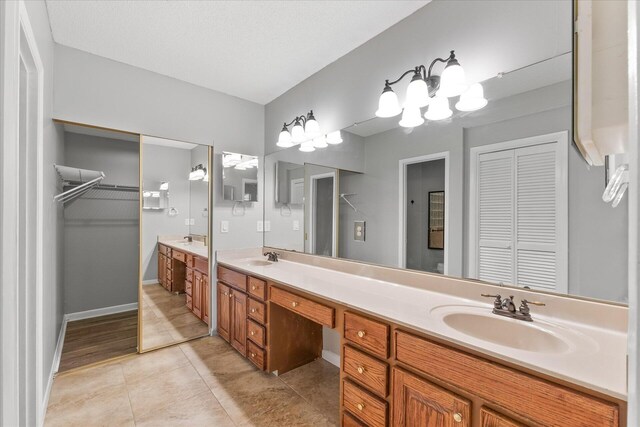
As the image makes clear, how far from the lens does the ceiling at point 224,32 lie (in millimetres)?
1843

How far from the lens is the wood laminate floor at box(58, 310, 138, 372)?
98.1 inches

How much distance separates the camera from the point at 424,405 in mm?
Result: 1191

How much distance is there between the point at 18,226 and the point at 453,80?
2054mm

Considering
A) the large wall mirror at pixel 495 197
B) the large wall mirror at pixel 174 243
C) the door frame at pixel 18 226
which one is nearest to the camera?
the door frame at pixel 18 226

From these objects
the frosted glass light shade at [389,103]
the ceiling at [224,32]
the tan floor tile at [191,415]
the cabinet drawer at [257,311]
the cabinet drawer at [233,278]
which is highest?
the ceiling at [224,32]

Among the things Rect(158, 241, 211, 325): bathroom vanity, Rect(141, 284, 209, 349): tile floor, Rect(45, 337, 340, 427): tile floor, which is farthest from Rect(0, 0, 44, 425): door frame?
Rect(158, 241, 211, 325): bathroom vanity

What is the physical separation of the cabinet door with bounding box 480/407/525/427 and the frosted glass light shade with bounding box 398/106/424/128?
1489 mm

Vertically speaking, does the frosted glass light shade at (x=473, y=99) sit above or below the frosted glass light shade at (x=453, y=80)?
below

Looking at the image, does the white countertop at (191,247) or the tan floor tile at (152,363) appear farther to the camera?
the white countertop at (191,247)

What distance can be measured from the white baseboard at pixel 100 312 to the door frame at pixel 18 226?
157cm

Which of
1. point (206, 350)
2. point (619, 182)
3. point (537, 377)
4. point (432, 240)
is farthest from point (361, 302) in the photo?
point (206, 350)

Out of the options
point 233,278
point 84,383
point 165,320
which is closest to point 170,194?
point 233,278

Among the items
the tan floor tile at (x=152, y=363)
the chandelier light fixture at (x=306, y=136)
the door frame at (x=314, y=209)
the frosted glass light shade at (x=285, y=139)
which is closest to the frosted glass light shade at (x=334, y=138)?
the chandelier light fixture at (x=306, y=136)

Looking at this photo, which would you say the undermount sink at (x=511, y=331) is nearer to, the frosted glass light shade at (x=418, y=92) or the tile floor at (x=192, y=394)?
the tile floor at (x=192, y=394)
